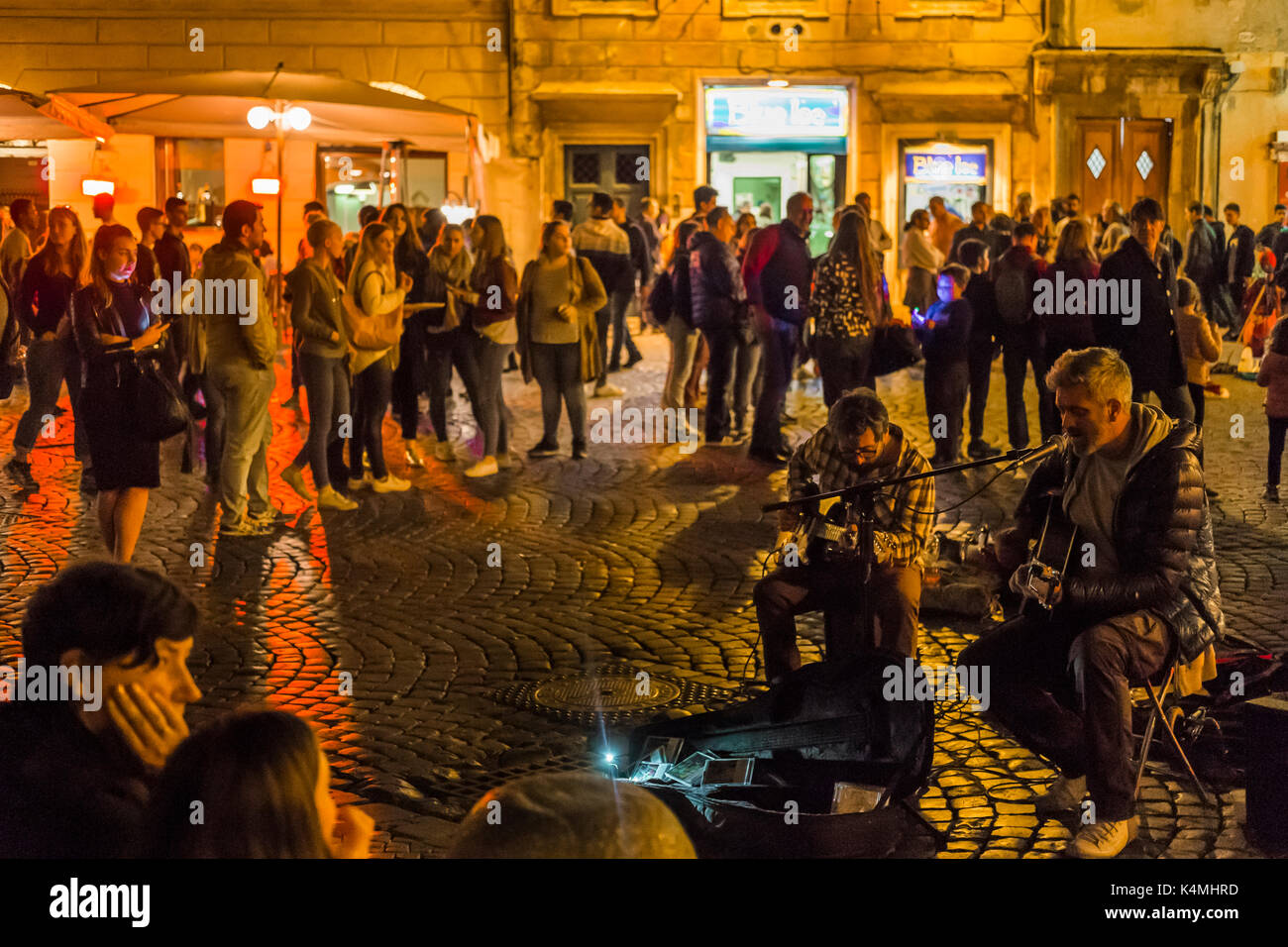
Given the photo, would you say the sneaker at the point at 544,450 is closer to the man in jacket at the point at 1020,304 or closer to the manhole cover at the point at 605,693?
the man in jacket at the point at 1020,304


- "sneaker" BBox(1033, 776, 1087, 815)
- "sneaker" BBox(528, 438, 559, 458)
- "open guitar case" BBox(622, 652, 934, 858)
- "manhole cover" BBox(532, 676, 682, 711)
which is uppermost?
"sneaker" BBox(528, 438, 559, 458)

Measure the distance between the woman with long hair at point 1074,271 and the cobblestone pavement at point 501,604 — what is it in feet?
3.61

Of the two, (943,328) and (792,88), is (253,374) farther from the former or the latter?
(792,88)

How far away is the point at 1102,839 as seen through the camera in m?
4.96

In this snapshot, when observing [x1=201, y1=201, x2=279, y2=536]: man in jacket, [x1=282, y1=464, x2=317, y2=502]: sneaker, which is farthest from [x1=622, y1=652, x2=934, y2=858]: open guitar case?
[x1=282, y1=464, x2=317, y2=502]: sneaker

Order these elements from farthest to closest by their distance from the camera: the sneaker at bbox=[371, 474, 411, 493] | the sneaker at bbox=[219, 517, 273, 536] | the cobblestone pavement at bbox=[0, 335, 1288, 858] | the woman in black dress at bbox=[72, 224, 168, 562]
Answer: the sneaker at bbox=[371, 474, 411, 493]
the sneaker at bbox=[219, 517, 273, 536]
the woman in black dress at bbox=[72, 224, 168, 562]
the cobblestone pavement at bbox=[0, 335, 1288, 858]

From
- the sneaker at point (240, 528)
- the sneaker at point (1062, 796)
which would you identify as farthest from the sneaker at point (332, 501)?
the sneaker at point (1062, 796)

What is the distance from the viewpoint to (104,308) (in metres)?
8.88

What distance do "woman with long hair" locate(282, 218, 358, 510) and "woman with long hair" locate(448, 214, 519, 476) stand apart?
1.61 m

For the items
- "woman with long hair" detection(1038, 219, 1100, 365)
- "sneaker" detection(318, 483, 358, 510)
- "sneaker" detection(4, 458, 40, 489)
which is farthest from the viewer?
"sneaker" detection(4, 458, 40, 489)

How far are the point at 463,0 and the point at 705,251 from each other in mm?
13574

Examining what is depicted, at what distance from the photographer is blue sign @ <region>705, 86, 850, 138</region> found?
84.1 ft

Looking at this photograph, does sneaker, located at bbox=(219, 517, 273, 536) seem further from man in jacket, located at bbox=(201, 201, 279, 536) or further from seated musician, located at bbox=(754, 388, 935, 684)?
seated musician, located at bbox=(754, 388, 935, 684)

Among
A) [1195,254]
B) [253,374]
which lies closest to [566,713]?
[253,374]
